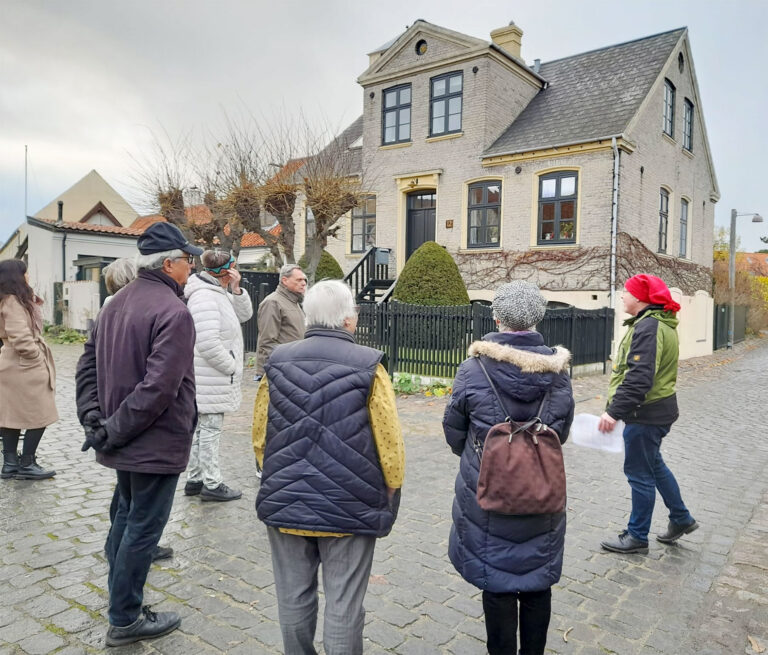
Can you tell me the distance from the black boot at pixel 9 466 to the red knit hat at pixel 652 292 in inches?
214

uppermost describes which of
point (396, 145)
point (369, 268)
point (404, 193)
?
point (396, 145)

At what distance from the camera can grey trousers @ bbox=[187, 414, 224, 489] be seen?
16.0 ft

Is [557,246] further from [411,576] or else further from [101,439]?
[101,439]

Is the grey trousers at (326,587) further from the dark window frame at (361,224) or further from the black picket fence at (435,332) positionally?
the dark window frame at (361,224)

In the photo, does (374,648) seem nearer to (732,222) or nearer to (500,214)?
(500,214)

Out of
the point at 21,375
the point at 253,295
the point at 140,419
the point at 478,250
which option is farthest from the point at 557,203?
the point at 140,419

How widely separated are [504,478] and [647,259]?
52.4 ft

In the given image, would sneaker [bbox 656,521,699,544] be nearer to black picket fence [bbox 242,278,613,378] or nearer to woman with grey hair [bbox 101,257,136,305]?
woman with grey hair [bbox 101,257,136,305]

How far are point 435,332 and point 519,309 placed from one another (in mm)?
8808

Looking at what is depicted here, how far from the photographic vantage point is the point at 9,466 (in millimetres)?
5508

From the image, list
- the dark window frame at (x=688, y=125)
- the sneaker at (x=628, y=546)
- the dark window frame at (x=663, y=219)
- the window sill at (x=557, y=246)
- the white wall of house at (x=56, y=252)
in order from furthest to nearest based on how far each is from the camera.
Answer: the white wall of house at (x=56, y=252) < the dark window frame at (x=688, y=125) < the dark window frame at (x=663, y=219) < the window sill at (x=557, y=246) < the sneaker at (x=628, y=546)

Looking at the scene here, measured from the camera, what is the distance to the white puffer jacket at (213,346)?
4672 millimetres

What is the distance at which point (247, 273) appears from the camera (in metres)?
16.0

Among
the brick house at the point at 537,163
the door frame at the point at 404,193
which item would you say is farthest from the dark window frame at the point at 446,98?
the door frame at the point at 404,193
